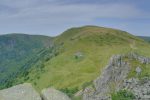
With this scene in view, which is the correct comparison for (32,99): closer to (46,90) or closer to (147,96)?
(46,90)

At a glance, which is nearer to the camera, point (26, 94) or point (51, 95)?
point (26, 94)

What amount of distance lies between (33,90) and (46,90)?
96cm

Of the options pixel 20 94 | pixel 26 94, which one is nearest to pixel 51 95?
pixel 26 94

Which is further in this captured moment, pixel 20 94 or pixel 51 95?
pixel 51 95

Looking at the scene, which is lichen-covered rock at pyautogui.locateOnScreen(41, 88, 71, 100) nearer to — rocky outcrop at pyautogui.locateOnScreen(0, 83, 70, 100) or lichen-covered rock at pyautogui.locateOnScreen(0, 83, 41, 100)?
rocky outcrop at pyautogui.locateOnScreen(0, 83, 70, 100)

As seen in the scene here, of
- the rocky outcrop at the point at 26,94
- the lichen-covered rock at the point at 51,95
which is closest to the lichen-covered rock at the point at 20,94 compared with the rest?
the rocky outcrop at the point at 26,94

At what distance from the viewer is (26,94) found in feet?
87.9

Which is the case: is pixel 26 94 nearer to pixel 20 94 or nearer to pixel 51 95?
pixel 20 94

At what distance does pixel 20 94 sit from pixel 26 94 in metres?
0.42

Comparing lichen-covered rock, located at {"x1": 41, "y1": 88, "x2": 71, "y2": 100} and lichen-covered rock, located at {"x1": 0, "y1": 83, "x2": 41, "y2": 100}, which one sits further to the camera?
lichen-covered rock, located at {"x1": 41, "y1": 88, "x2": 71, "y2": 100}

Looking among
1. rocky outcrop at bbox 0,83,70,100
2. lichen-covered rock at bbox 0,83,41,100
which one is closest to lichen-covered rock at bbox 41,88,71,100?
rocky outcrop at bbox 0,83,70,100

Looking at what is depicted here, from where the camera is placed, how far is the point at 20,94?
26.8m

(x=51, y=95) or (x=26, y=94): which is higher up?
(x=26, y=94)

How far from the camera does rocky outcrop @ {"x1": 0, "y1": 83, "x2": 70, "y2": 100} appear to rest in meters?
26.8
